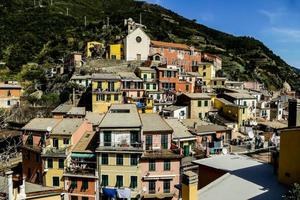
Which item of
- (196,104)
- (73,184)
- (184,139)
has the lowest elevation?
(73,184)

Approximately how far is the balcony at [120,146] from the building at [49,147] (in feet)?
15.6

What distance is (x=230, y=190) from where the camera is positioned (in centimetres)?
1404

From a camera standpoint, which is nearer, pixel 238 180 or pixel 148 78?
pixel 238 180

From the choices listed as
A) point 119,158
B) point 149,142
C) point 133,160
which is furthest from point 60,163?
point 149,142

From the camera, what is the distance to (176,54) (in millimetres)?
84062

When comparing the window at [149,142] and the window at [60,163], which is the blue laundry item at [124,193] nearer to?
the window at [149,142]

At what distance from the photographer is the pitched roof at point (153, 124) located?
125 feet

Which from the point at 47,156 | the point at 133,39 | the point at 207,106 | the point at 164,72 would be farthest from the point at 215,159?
the point at 133,39

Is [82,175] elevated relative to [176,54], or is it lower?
lower

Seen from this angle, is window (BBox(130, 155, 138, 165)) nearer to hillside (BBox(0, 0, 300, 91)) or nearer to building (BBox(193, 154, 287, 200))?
building (BBox(193, 154, 287, 200))

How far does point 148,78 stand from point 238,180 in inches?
1947

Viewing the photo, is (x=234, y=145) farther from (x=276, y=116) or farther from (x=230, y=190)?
(x=230, y=190)

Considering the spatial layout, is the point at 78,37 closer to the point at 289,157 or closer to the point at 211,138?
the point at 211,138

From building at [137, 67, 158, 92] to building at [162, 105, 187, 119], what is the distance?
670cm
